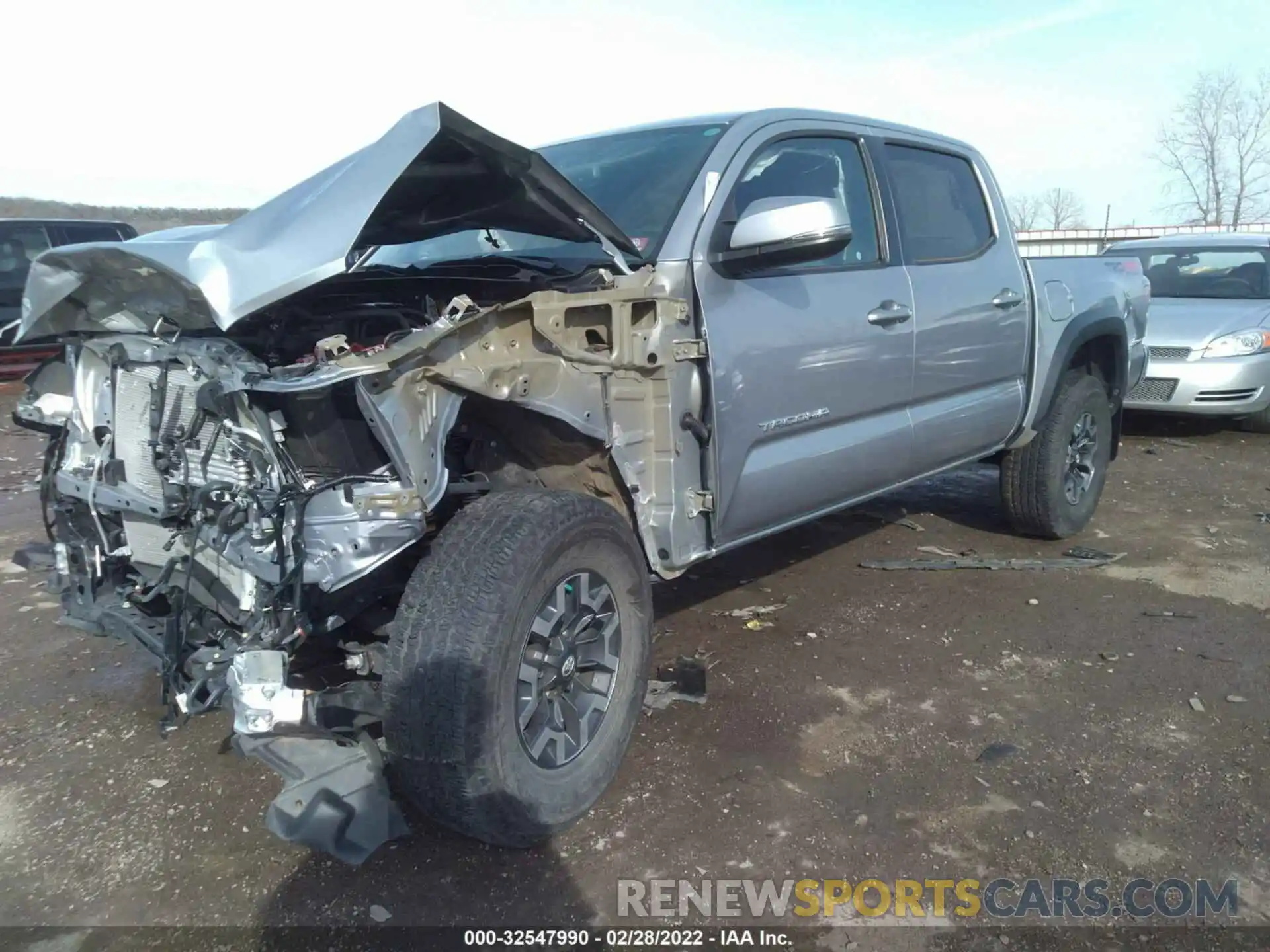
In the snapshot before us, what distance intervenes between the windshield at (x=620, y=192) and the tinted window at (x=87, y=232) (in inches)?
402

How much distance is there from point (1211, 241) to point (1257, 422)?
195 centimetres

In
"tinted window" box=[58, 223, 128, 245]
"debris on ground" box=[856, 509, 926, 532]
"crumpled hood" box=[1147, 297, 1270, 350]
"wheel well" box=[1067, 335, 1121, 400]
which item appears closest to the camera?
"wheel well" box=[1067, 335, 1121, 400]

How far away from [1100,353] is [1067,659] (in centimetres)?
230

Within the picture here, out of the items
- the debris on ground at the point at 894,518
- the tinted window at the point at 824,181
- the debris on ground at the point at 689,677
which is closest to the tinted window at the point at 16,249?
the debris on ground at the point at 894,518

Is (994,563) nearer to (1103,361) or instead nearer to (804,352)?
(1103,361)

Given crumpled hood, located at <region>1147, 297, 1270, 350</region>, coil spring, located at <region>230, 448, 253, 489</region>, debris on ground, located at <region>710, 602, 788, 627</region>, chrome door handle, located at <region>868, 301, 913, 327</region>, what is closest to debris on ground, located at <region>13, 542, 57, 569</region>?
coil spring, located at <region>230, 448, 253, 489</region>

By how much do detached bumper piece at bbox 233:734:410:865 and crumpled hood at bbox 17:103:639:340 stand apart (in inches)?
41.3

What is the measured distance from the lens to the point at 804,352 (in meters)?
3.30

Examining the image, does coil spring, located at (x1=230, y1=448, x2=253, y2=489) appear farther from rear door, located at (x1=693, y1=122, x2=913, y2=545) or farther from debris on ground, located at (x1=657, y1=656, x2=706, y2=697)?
debris on ground, located at (x1=657, y1=656, x2=706, y2=697)

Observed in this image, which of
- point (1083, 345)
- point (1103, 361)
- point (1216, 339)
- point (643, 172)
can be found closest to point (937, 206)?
point (1083, 345)

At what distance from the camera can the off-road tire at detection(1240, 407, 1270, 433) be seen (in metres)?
8.48

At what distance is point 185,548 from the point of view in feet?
8.66

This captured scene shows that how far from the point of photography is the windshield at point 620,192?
321 cm

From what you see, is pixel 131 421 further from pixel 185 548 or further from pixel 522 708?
pixel 522 708
